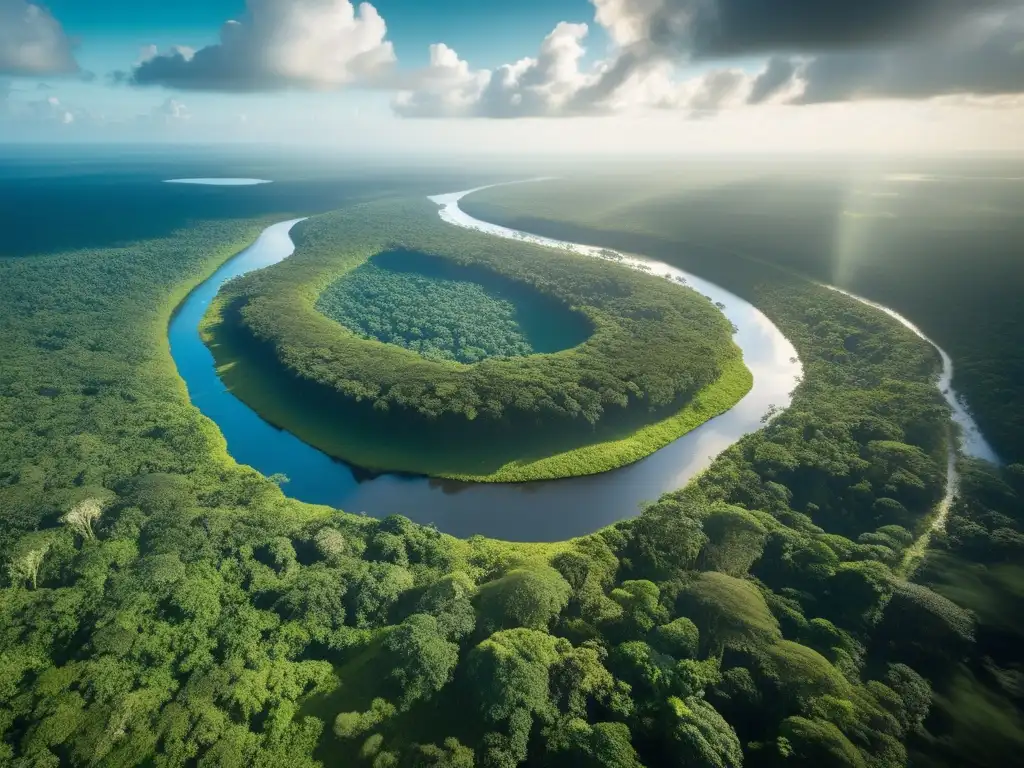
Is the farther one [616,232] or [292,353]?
[616,232]

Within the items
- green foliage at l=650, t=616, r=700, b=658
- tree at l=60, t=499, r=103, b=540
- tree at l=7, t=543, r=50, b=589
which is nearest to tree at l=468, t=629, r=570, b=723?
green foliage at l=650, t=616, r=700, b=658

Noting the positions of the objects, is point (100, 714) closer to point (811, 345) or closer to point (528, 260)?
point (811, 345)

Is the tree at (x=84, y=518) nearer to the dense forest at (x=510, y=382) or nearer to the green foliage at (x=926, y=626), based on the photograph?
the dense forest at (x=510, y=382)

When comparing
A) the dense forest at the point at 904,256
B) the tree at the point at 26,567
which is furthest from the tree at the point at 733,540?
the tree at the point at 26,567

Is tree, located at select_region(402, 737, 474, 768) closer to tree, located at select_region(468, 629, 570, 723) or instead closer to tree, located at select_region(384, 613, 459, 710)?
tree, located at select_region(468, 629, 570, 723)

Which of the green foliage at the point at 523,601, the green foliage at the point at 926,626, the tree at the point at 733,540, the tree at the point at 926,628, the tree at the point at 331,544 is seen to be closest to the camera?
the tree at the point at 926,628

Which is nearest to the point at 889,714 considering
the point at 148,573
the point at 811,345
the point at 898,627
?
the point at 898,627
